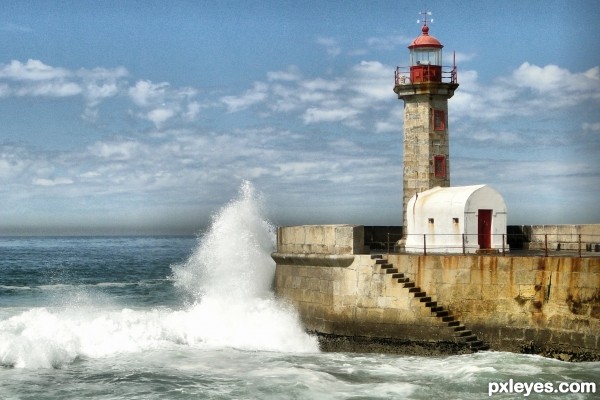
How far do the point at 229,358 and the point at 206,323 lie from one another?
2.20 meters

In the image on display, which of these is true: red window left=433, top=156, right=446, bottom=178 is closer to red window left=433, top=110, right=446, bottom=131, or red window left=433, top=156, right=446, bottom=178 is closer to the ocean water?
red window left=433, top=110, right=446, bottom=131

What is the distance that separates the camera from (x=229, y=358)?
1393 centimetres

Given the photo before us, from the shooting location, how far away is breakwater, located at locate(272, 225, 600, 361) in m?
13.1

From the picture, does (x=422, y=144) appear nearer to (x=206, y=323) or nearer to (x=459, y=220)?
(x=459, y=220)

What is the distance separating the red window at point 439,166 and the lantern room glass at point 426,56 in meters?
2.16

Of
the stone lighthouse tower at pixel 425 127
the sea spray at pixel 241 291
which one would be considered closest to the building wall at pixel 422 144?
the stone lighthouse tower at pixel 425 127

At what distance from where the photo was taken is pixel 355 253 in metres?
14.6

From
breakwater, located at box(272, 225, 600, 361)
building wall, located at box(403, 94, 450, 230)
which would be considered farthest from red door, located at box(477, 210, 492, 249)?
breakwater, located at box(272, 225, 600, 361)

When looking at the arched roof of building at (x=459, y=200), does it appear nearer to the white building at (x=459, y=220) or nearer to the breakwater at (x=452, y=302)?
the white building at (x=459, y=220)

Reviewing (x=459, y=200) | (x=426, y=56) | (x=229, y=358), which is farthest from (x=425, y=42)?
(x=229, y=358)

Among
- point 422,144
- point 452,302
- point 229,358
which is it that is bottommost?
point 229,358

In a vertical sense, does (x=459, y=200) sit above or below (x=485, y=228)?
above

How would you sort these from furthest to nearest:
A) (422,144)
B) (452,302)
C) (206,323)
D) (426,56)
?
(426,56) < (422,144) < (206,323) < (452,302)

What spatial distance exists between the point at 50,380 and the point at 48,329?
255 centimetres
